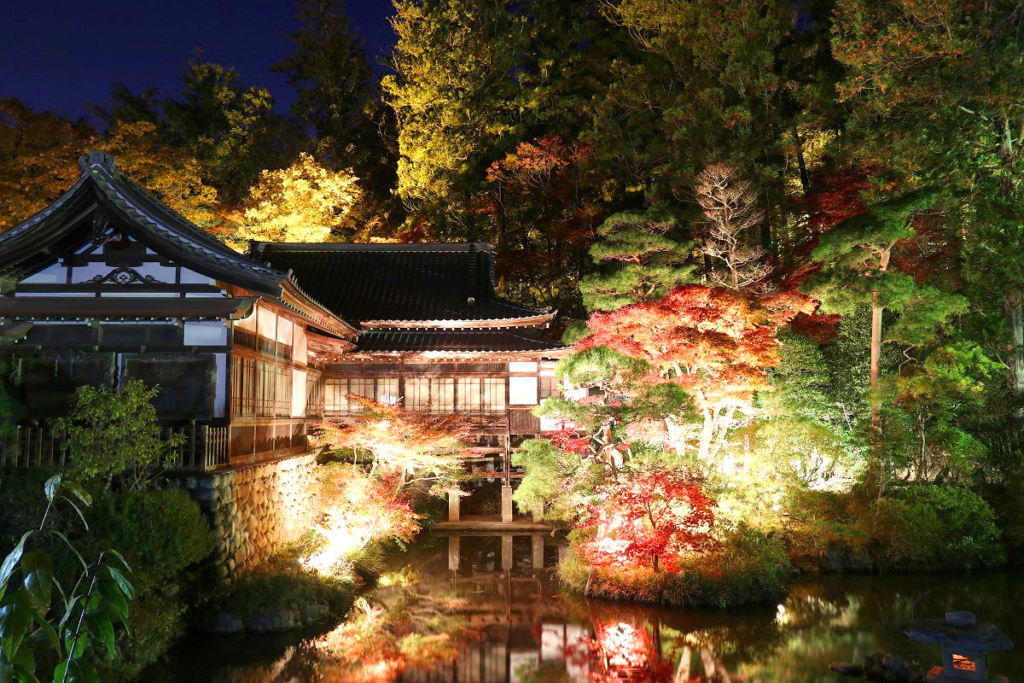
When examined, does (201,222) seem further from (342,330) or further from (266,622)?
(266,622)

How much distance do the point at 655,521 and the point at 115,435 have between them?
30.8 feet

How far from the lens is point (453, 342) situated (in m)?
20.7

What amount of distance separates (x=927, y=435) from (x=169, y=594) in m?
17.5

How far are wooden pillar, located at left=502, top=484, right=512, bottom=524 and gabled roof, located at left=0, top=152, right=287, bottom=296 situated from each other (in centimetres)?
1134

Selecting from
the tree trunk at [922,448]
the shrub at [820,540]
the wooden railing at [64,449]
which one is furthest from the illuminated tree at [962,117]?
the wooden railing at [64,449]

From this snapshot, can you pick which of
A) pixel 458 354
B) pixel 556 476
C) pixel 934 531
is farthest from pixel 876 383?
pixel 458 354

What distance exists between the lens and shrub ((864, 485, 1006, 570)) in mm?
16812

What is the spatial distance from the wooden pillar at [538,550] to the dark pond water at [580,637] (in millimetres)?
1414

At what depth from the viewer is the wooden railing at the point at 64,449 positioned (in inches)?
431

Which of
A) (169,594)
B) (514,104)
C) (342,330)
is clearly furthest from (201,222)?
(169,594)

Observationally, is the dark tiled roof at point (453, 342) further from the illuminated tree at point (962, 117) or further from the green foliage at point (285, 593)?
the illuminated tree at point (962, 117)

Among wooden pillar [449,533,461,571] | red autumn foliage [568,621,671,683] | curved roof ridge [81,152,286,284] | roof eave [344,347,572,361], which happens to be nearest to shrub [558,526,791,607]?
red autumn foliage [568,621,671,683]

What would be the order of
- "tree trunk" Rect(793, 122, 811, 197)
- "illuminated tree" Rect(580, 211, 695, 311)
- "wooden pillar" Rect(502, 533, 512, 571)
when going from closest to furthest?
"wooden pillar" Rect(502, 533, 512, 571) < "illuminated tree" Rect(580, 211, 695, 311) < "tree trunk" Rect(793, 122, 811, 197)

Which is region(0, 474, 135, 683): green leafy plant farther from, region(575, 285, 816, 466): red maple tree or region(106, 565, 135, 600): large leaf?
region(575, 285, 816, 466): red maple tree
